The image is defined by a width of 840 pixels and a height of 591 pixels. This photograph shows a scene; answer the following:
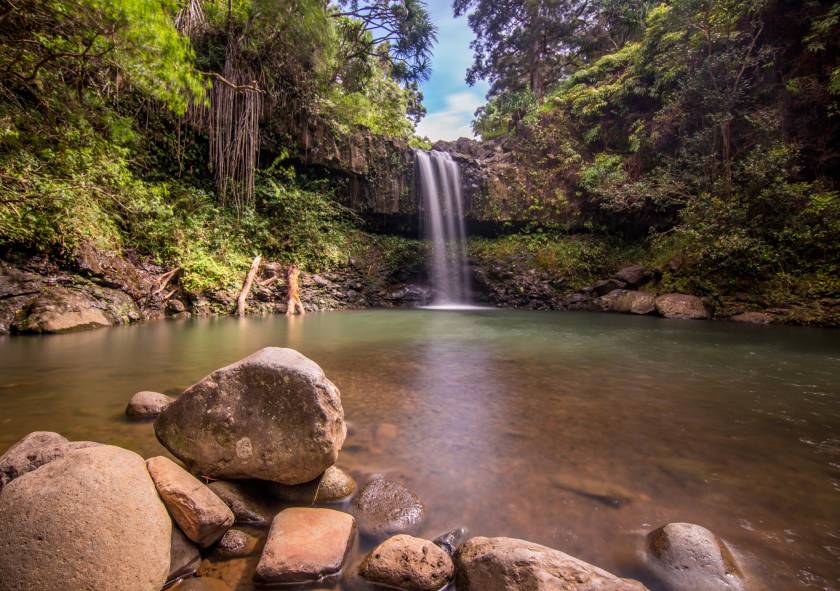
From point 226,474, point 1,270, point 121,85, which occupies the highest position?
point 121,85

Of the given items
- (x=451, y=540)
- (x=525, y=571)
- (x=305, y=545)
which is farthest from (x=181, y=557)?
(x=525, y=571)

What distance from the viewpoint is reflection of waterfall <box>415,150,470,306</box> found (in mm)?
15953

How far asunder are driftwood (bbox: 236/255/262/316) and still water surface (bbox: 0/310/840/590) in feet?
13.2

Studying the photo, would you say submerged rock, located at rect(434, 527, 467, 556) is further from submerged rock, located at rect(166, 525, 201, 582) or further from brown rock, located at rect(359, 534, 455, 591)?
submerged rock, located at rect(166, 525, 201, 582)

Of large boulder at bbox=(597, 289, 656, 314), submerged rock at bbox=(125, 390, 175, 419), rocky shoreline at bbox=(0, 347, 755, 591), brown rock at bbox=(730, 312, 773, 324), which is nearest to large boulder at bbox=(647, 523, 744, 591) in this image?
rocky shoreline at bbox=(0, 347, 755, 591)

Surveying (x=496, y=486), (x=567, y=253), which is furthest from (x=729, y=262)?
(x=496, y=486)

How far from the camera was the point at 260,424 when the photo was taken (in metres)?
1.92

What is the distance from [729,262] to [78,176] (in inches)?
592

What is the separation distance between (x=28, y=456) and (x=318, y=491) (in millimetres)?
1287

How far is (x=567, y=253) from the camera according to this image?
14789 millimetres

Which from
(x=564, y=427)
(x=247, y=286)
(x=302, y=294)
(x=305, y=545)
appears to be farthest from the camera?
(x=302, y=294)

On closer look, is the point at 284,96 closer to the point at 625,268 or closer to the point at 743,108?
the point at 625,268

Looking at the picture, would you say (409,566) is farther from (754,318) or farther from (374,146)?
(374,146)

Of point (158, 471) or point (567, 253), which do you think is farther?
point (567, 253)
